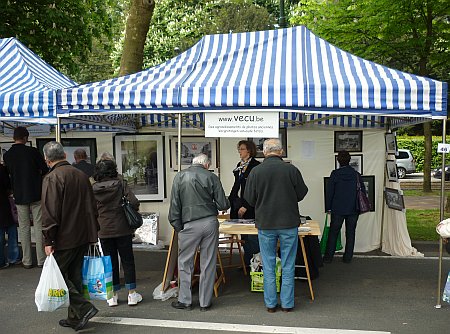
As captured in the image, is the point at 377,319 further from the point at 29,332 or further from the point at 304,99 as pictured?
the point at 29,332

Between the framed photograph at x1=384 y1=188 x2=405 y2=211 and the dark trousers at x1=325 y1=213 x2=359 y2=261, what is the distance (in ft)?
2.45

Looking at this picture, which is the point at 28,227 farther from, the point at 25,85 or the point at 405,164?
the point at 405,164

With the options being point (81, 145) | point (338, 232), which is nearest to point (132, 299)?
point (338, 232)

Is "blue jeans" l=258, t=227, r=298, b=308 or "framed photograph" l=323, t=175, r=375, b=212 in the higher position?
"framed photograph" l=323, t=175, r=375, b=212

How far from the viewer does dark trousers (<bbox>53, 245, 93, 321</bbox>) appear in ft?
15.3

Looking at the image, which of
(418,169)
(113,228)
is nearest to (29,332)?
(113,228)

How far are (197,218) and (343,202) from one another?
2.98m

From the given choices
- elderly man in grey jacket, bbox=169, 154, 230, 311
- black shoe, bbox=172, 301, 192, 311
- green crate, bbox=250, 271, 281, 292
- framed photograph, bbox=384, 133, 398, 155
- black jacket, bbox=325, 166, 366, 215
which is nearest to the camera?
elderly man in grey jacket, bbox=169, 154, 230, 311

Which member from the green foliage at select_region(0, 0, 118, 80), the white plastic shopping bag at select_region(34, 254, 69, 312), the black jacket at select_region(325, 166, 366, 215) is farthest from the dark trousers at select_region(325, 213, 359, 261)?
the green foliage at select_region(0, 0, 118, 80)

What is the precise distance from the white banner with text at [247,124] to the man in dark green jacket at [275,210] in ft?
0.81

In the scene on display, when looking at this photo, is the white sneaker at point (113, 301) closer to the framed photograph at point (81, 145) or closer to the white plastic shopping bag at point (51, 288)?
the white plastic shopping bag at point (51, 288)

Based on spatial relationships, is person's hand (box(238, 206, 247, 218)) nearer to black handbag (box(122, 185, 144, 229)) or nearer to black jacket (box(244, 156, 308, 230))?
black jacket (box(244, 156, 308, 230))

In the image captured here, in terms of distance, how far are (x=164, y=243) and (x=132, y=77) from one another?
3.53m

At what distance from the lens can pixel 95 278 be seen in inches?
195
